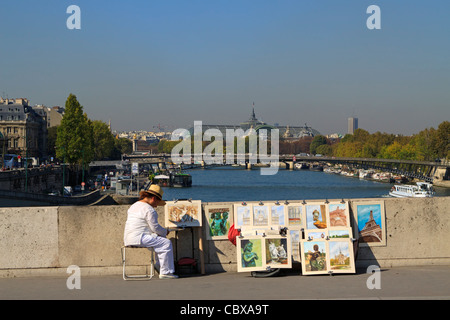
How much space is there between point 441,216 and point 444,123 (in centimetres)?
9119

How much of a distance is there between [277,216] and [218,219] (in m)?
0.74

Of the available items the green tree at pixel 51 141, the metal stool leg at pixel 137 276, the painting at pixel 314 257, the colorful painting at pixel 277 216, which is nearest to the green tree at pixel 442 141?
the green tree at pixel 51 141

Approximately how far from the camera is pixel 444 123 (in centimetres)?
9512

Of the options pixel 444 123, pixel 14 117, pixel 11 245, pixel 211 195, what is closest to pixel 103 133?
pixel 14 117

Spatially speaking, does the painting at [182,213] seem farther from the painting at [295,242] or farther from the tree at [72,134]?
the tree at [72,134]

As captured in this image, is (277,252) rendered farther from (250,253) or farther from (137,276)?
(137,276)

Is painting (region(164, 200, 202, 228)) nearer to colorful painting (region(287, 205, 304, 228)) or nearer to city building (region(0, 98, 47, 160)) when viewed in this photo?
colorful painting (region(287, 205, 304, 228))

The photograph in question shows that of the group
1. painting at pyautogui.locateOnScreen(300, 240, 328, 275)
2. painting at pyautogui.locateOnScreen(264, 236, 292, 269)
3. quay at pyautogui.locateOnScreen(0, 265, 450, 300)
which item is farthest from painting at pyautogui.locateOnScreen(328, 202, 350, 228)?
painting at pyautogui.locateOnScreen(264, 236, 292, 269)

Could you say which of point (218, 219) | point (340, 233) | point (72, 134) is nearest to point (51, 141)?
point (72, 134)

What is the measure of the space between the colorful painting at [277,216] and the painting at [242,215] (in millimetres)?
267

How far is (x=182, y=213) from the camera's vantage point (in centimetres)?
837
